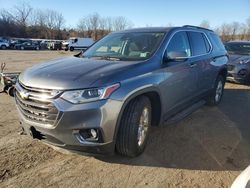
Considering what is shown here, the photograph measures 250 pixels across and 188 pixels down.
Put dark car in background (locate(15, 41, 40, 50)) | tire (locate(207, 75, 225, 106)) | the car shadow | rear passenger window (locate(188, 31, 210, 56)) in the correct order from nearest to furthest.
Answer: the car shadow, rear passenger window (locate(188, 31, 210, 56)), tire (locate(207, 75, 225, 106)), dark car in background (locate(15, 41, 40, 50))

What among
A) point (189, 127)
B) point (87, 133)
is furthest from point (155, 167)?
point (189, 127)

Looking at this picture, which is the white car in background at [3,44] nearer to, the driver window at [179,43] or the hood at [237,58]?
the hood at [237,58]

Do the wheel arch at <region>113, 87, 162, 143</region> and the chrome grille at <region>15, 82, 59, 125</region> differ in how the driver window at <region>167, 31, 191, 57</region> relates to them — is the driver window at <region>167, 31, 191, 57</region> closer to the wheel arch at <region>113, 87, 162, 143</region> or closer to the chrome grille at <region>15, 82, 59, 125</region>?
the wheel arch at <region>113, 87, 162, 143</region>

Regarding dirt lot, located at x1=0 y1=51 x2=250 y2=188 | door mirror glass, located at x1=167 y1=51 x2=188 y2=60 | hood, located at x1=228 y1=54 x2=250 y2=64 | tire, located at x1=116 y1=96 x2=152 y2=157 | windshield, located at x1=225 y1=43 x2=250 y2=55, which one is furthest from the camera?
windshield, located at x1=225 y1=43 x2=250 y2=55

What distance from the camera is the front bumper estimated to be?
3.19 metres

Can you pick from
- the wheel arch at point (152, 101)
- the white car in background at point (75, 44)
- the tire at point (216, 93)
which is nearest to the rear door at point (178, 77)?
the wheel arch at point (152, 101)

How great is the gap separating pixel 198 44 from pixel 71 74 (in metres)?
3.07

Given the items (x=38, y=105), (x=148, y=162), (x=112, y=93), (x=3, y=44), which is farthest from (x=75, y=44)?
(x=112, y=93)

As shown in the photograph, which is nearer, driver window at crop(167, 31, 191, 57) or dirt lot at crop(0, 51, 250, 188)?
dirt lot at crop(0, 51, 250, 188)

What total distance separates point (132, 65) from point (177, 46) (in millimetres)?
1330

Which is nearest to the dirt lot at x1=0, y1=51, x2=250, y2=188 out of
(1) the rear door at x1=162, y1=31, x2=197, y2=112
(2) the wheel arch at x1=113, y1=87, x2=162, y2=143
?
(2) the wheel arch at x1=113, y1=87, x2=162, y2=143

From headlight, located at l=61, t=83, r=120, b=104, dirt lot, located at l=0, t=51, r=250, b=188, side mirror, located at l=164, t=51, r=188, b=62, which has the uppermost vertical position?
side mirror, located at l=164, t=51, r=188, b=62

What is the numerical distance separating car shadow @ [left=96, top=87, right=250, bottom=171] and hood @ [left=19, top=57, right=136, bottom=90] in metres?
1.21

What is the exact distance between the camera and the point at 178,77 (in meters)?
4.59
